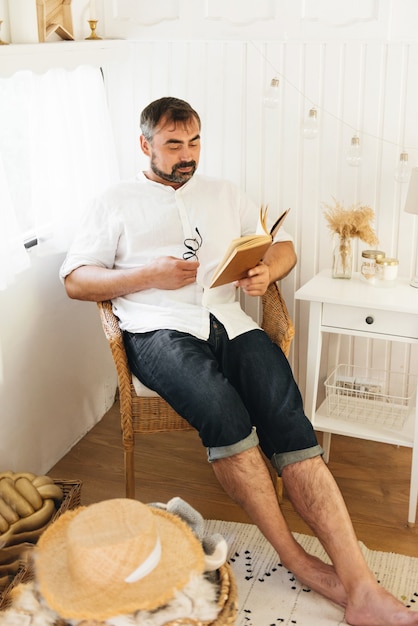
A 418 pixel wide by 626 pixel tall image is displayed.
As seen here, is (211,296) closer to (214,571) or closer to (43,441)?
(43,441)

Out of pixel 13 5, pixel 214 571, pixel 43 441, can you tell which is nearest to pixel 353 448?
pixel 43 441

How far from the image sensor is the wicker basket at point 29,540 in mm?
2002

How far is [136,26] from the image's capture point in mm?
2965

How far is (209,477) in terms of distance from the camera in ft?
9.05

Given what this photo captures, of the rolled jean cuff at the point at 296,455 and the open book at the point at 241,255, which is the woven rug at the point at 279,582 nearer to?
the rolled jean cuff at the point at 296,455

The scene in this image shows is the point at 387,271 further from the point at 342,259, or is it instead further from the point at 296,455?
the point at 296,455

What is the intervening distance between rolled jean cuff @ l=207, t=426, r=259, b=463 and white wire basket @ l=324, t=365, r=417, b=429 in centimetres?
57

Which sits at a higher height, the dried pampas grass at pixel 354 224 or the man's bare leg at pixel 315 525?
the dried pampas grass at pixel 354 224

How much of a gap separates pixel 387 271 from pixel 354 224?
0.62 feet

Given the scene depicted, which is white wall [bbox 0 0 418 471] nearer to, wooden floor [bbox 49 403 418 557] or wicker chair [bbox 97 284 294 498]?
wooden floor [bbox 49 403 418 557]

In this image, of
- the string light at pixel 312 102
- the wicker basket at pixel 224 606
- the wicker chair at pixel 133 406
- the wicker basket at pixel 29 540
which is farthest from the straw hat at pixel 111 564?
the string light at pixel 312 102

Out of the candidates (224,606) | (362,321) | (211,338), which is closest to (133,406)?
(211,338)

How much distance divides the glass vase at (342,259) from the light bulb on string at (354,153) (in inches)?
10.8

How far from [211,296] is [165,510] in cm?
84
